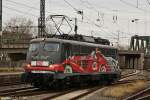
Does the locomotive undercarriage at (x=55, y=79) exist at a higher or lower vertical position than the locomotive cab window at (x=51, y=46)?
lower

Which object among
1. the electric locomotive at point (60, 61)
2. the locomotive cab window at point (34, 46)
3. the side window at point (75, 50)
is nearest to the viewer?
the electric locomotive at point (60, 61)

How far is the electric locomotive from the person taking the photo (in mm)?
22703

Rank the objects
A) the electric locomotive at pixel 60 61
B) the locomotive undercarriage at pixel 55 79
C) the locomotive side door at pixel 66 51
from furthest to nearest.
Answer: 1. the locomotive side door at pixel 66 51
2. the electric locomotive at pixel 60 61
3. the locomotive undercarriage at pixel 55 79

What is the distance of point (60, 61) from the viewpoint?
22.8 metres

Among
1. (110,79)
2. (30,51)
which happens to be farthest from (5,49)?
(30,51)

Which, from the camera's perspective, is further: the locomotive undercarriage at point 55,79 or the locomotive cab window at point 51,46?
the locomotive cab window at point 51,46

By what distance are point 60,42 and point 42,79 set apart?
2.33 metres

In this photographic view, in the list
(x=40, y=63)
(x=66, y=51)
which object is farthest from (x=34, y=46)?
(x=66, y=51)

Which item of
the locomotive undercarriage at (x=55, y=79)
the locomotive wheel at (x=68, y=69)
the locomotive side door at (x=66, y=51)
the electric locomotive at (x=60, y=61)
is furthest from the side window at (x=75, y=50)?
the locomotive undercarriage at (x=55, y=79)

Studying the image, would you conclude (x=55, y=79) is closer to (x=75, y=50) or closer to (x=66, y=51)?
(x=66, y=51)

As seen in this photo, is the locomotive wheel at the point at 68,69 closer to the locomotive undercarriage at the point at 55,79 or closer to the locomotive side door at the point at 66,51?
the locomotive undercarriage at the point at 55,79

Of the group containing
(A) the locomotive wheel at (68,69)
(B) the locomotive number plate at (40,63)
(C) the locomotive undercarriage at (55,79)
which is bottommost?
(C) the locomotive undercarriage at (55,79)

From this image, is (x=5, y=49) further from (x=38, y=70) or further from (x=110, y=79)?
(x=38, y=70)

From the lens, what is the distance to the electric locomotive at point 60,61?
74.5ft
